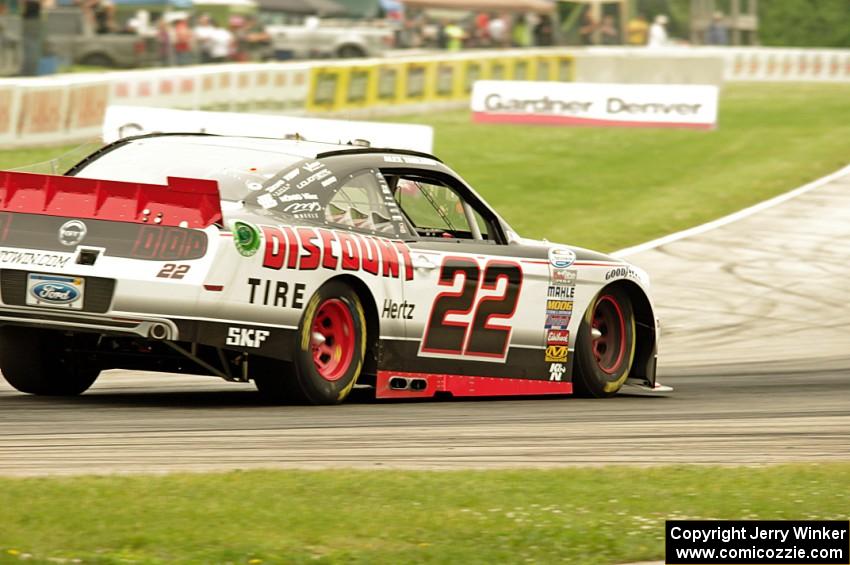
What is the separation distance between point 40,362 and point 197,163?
1395 mm

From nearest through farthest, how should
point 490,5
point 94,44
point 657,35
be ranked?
point 94,44 → point 490,5 → point 657,35

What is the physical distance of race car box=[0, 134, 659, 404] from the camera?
8203mm

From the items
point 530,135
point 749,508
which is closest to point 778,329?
point 749,508

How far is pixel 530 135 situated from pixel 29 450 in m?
26.5

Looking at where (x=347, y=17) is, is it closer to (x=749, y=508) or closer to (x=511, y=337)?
(x=511, y=337)

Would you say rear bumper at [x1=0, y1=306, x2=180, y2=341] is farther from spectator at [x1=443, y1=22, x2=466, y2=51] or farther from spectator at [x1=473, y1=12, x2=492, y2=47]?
spectator at [x1=473, y1=12, x2=492, y2=47]

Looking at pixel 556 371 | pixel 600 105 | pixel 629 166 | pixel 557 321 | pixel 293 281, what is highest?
pixel 293 281

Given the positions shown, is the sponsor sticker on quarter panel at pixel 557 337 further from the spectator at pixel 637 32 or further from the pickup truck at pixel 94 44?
the spectator at pixel 637 32

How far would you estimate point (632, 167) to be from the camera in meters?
28.6

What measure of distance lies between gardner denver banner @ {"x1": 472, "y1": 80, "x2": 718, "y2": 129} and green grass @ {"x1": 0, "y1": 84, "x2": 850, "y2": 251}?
0.37 meters

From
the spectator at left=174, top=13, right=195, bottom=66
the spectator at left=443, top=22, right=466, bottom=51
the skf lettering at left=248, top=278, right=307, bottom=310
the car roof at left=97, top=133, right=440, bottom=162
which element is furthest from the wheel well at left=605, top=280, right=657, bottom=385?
the spectator at left=443, top=22, right=466, bottom=51

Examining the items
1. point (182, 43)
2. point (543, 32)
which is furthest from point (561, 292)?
point (543, 32)

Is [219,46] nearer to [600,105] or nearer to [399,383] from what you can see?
[600,105]

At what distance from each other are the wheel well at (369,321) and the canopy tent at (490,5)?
39.6 m
